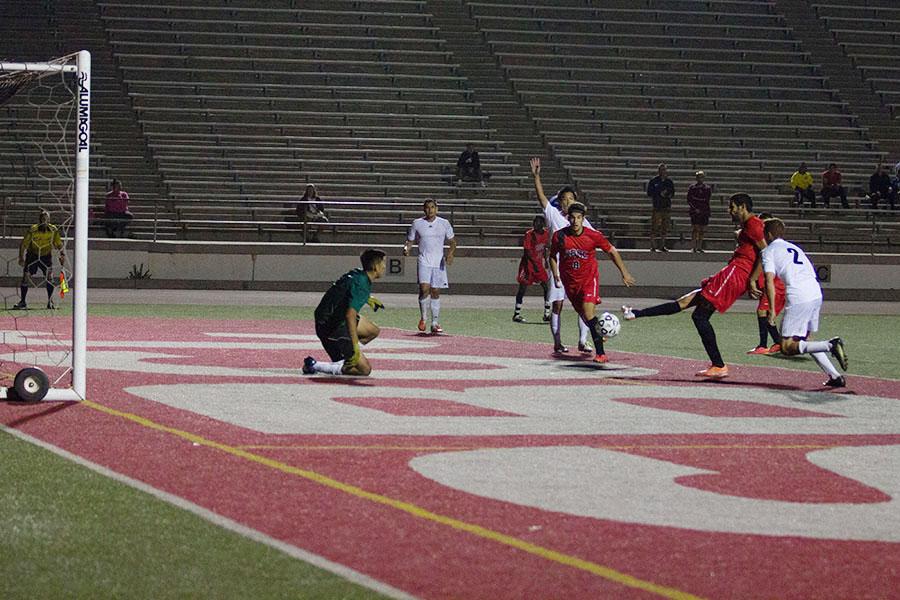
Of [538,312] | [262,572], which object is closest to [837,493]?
[262,572]

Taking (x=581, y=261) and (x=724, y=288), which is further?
(x=581, y=261)

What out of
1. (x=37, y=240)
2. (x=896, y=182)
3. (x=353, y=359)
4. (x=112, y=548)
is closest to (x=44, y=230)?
(x=37, y=240)

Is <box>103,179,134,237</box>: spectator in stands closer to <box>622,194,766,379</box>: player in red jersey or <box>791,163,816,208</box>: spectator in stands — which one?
<box>791,163,816,208</box>: spectator in stands

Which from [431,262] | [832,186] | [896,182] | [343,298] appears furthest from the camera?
[896,182]

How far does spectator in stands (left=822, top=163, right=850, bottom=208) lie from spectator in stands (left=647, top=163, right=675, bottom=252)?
193 inches

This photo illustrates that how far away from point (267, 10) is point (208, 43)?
2.24 metres

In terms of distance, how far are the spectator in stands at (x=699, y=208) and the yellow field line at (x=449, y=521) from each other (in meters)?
27.3

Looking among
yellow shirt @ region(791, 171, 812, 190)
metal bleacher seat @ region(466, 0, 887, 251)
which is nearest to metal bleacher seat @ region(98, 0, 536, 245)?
metal bleacher seat @ region(466, 0, 887, 251)

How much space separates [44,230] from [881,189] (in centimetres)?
2252

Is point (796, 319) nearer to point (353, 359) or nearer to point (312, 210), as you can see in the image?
point (353, 359)

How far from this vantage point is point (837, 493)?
27.3 feet

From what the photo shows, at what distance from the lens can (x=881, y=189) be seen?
130 feet

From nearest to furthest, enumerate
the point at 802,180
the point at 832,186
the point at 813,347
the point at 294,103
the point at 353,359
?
the point at 813,347, the point at 353,359, the point at 802,180, the point at 832,186, the point at 294,103

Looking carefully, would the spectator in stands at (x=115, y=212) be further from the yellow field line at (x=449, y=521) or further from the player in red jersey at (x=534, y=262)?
the yellow field line at (x=449, y=521)
